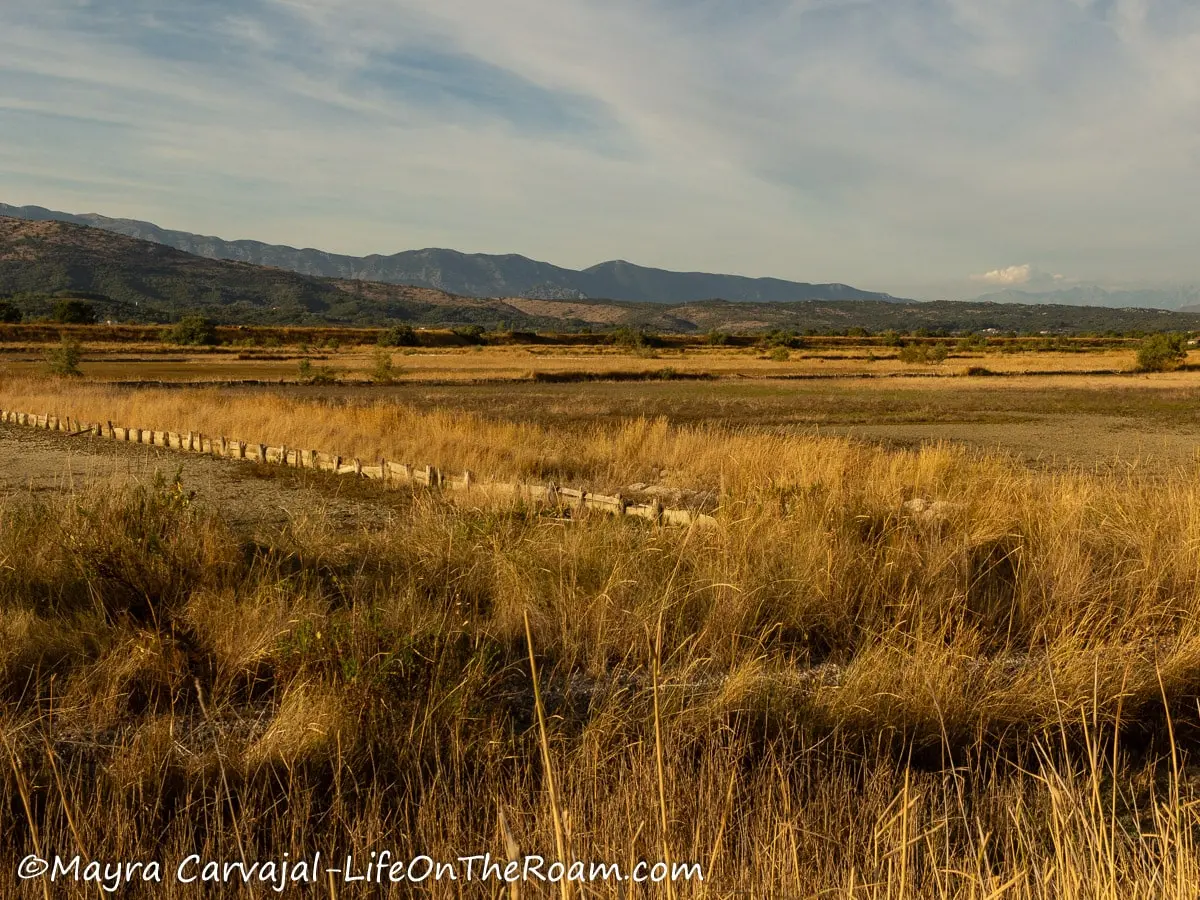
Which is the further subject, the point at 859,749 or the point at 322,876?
the point at 859,749

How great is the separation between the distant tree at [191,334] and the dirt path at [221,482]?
235ft

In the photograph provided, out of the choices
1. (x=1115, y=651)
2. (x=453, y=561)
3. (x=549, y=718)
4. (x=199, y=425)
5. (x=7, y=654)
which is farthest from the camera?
(x=199, y=425)

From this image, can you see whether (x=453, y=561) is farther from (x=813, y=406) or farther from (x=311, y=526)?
(x=813, y=406)

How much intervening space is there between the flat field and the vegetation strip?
0.72m

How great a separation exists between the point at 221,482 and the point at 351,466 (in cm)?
197

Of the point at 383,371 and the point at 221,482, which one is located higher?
the point at 383,371

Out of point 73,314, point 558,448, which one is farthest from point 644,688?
point 73,314

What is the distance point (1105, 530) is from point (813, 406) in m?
26.8

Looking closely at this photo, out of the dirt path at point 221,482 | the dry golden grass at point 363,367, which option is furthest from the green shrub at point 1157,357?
the dirt path at point 221,482

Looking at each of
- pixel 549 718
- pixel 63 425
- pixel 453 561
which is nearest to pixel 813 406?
pixel 63 425

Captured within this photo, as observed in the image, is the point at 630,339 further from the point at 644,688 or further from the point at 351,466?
the point at 644,688

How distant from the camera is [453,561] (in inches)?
261

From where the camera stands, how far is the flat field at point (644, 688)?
3.00 m

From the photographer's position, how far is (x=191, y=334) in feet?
277
